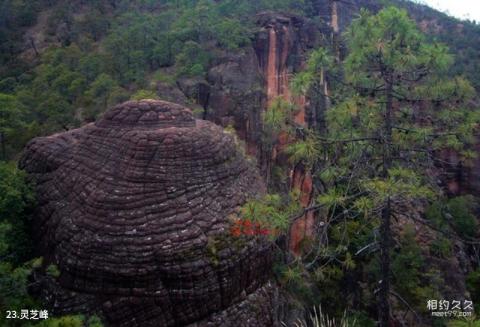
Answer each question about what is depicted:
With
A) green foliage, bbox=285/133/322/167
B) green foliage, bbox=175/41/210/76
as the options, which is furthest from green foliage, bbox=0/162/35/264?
green foliage, bbox=175/41/210/76

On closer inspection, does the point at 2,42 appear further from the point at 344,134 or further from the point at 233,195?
the point at 344,134

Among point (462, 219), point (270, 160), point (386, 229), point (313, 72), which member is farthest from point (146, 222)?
point (462, 219)

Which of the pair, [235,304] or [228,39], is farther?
[228,39]

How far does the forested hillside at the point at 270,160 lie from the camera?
6629mm

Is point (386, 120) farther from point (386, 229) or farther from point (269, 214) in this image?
point (269, 214)

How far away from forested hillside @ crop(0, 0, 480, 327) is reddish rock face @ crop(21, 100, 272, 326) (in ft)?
0.18

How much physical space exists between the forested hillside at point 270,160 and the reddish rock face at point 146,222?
0.05m

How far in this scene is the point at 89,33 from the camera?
2691 centimetres

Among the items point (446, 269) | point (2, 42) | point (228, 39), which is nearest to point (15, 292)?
point (446, 269)

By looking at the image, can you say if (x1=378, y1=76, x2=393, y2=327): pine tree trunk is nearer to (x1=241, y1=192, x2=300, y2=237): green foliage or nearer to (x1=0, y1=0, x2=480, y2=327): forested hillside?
(x1=0, y1=0, x2=480, y2=327): forested hillside

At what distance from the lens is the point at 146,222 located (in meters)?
9.15

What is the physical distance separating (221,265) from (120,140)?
160 inches

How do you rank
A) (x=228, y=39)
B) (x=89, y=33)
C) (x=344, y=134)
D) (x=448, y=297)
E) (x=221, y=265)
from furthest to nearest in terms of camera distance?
(x=89, y=33) → (x=228, y=39) → (x=448, y=297) → (x=221, y=265) → (x=344, y=134)

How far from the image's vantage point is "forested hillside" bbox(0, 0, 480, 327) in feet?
21.7
